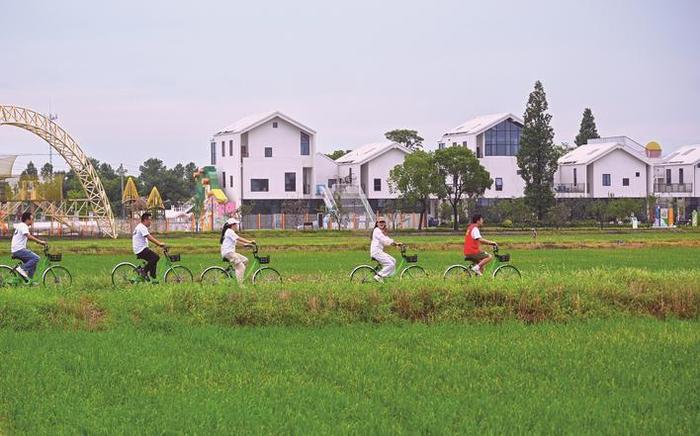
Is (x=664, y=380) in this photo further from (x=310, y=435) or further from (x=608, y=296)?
(x=608, y=296)

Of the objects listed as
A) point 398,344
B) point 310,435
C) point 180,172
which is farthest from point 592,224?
point 310,435

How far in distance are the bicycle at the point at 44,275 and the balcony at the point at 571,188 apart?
6254 cm

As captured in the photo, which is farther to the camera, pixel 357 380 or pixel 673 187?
pixel 673 187

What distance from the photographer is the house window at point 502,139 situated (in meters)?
80.2

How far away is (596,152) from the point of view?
266ft

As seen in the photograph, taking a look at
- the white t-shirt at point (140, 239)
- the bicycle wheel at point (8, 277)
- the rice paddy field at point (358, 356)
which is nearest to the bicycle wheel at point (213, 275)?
the white t-shirt at point (140, 239)

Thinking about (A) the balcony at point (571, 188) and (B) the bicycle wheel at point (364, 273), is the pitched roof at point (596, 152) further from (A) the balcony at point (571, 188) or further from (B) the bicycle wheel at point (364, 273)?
(B) the bicycle wheel at point (364, 273)

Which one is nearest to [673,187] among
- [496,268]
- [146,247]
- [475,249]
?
[496,268]

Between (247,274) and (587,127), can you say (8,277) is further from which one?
(587,127)

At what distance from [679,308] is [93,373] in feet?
32.5

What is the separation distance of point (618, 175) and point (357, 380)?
73.7 m

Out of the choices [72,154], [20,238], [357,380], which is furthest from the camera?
[72,154]

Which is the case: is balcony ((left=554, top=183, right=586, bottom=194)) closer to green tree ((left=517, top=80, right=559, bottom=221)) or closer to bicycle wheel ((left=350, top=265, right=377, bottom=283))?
green tree ((left=517, top=80, right=559, bottom=221))

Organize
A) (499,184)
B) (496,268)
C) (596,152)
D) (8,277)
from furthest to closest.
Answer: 1. (596,152)
2. (499,184)
3. (496,268)
4. (8,277)
